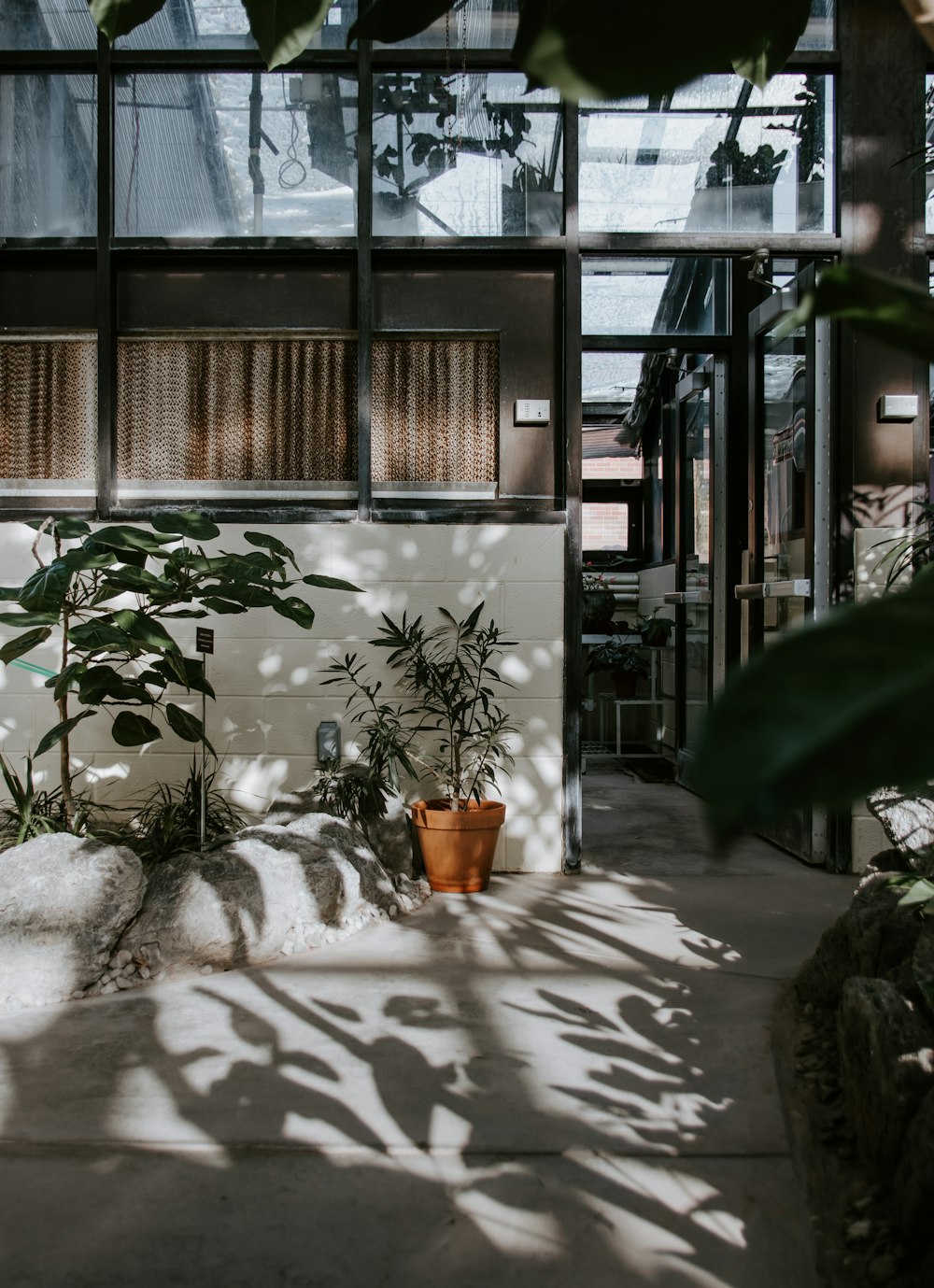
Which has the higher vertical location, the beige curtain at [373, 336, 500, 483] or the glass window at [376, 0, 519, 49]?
the glass window at [376, 0, 519, 49]

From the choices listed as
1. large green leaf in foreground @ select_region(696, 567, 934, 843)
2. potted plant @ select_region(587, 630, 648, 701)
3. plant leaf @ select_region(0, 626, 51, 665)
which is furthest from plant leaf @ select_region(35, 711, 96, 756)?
potted plant @ select_region(587, 630, 648, 701)

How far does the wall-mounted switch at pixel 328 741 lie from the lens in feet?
13.2

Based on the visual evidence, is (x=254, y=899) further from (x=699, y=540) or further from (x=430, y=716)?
(x=699, y=540)

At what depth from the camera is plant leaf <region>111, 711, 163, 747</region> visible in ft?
10.5

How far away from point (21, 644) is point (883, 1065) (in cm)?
237

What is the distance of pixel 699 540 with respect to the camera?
20.4 feet

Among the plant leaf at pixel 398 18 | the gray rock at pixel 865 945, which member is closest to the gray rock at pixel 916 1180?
the gray rock at pixel 865 945

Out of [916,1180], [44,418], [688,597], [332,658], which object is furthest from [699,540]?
[916,1180]

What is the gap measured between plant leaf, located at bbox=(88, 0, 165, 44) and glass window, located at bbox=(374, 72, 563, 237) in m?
3.87

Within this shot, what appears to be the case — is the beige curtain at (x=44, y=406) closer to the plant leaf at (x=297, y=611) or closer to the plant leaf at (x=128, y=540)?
the plant leaf at (x=128, y=540)

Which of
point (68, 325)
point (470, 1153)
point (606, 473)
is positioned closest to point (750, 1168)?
point (470, 1153)

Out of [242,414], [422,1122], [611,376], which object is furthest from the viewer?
[611,376]

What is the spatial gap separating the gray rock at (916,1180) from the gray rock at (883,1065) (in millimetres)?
85

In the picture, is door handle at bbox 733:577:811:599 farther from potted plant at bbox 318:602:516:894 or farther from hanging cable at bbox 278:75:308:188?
hanging cable at bbox 278:75:308:188
